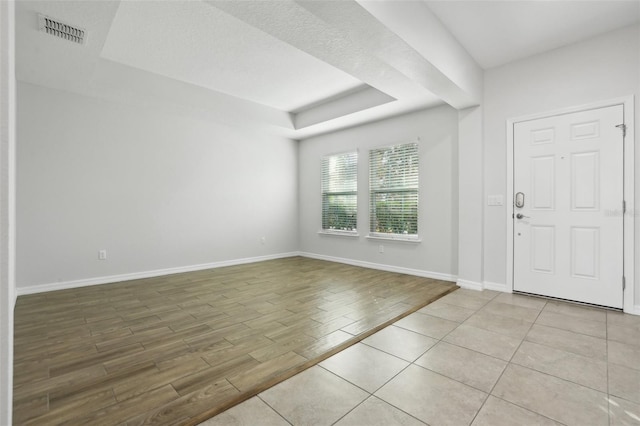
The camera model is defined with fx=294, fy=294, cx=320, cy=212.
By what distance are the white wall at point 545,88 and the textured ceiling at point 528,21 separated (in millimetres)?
141

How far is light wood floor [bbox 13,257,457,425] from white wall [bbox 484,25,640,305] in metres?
1.02

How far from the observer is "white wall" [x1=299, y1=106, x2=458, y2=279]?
4.28 meters

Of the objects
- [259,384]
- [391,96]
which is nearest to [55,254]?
[259,384]

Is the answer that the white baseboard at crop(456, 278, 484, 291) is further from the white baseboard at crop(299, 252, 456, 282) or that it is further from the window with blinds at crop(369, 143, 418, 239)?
the window with blinds at crop(369, 143, 418, 239)

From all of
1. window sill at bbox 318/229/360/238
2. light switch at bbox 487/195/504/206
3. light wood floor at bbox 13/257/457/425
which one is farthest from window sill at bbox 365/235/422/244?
light switch at bbox 487/195/504/206

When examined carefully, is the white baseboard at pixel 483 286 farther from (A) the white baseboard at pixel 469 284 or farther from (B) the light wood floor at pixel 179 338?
(B) the light wood floor at pixel 179 338

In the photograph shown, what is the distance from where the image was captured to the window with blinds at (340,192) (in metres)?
5.59

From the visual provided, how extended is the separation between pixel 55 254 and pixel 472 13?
17.9 ft

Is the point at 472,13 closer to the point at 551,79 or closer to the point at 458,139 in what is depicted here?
the point at 551,79

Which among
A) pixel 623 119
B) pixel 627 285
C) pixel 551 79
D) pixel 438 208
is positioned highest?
pixel 551 79

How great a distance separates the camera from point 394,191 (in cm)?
494

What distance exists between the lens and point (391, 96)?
13.4ft

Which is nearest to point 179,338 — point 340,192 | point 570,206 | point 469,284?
point 469,284

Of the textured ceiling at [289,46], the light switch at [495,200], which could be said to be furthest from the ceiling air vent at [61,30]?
the light switch at [495,200]
